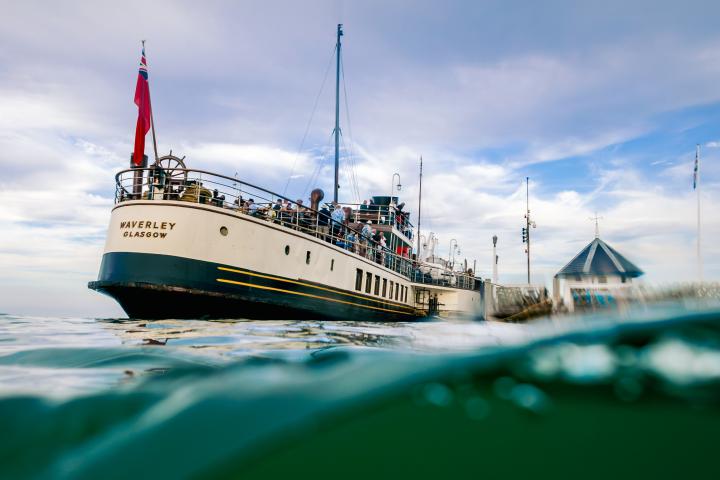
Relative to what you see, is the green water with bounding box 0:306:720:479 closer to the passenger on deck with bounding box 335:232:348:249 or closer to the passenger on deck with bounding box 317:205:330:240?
the passenger on deck with bounding box 317:205:330:240

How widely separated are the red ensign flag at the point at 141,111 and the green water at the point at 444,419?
12.3 meters

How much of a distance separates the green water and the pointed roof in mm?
10684

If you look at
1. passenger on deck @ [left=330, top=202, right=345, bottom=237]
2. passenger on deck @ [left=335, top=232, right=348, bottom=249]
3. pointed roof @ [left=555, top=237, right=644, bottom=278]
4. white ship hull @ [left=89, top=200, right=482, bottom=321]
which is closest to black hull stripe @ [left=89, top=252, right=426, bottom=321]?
white ship hull @ [left=89, top=200, right=482, bottom=321]

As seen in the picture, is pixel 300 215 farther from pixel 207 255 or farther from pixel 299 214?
pixel 207 255

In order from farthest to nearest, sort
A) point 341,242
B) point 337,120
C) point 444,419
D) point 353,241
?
1. point 337,120
2. point 353,241
3. point 341,242
4. point 444,419

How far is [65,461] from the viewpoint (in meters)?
1.98

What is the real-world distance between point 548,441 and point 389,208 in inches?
878

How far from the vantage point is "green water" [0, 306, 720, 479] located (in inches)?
74.0

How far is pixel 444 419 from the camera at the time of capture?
205 centimetres

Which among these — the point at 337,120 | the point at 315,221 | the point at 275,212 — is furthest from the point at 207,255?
the point at 337,120

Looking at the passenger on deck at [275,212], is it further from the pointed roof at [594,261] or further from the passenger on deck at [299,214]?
the pointed roof at [594,261]

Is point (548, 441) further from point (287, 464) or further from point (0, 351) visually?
point (0, 351)

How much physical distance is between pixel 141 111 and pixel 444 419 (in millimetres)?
13909

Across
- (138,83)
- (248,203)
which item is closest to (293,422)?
(248,203)
